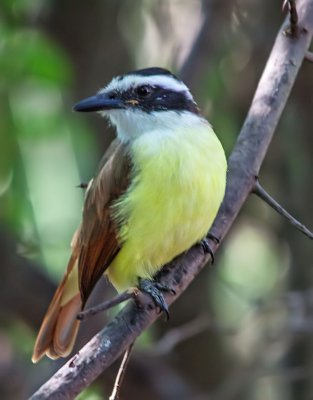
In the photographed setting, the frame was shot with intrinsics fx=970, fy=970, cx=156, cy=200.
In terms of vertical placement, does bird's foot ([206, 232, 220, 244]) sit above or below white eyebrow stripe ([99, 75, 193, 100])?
below

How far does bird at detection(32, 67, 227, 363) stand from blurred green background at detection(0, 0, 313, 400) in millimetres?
774

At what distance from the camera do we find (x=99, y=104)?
375 centimetres

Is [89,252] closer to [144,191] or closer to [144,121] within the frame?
[144,191]

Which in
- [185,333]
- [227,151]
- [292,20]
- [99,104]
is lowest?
[185,333]

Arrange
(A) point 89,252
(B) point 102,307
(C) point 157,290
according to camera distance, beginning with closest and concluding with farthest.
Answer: (B) point 102,307, (C) point 157,290, (A) point 89,252

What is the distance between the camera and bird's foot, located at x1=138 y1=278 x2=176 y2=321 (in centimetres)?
311

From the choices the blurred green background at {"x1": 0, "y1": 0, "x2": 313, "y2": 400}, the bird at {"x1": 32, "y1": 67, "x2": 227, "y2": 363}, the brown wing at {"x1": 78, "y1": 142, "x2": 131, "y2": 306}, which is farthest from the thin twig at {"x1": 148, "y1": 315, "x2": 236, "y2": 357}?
the brown wing at {"x1": 78, "y1": 142, "x2": 131, "y2": 306}

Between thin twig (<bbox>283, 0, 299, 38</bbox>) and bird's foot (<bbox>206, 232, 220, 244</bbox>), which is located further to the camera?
bird's foot (<bbox>206, 232, 220, 244</bbox>)

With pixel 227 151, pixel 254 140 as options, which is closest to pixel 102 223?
pixel 254 140

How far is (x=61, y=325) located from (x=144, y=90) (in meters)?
1.02

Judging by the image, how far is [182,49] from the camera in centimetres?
556

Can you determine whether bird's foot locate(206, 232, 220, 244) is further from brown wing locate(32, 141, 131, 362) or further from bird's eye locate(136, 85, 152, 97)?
bird's eye locate(136, 85, 152, 97)

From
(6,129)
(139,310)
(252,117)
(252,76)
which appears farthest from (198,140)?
(252,76)

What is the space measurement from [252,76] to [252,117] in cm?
244
